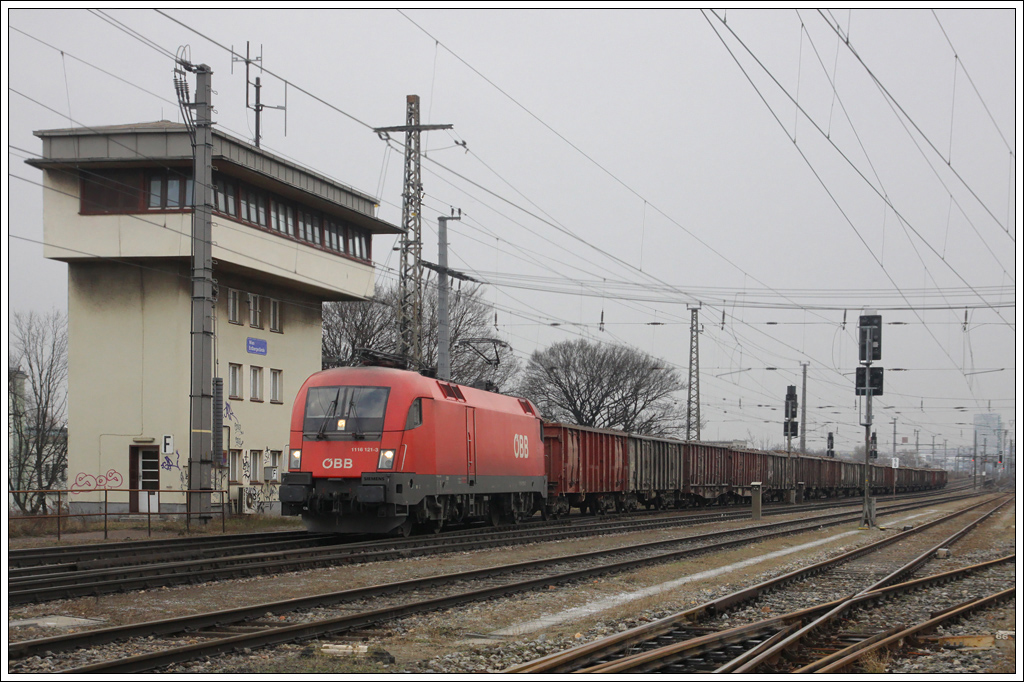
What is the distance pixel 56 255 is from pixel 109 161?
12.1ft

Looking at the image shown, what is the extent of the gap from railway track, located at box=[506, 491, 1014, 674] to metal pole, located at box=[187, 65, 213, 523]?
14123 mm

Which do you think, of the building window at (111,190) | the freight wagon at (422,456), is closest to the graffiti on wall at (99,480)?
the building window at (111,190)

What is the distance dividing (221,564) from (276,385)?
2336 centimetres

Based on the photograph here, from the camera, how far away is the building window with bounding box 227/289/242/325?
1349 inches

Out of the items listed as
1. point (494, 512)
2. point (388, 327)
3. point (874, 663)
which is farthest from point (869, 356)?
point (388, 327)

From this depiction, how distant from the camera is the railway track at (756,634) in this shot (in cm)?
820

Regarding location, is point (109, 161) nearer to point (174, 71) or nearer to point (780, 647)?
point (174, 71)

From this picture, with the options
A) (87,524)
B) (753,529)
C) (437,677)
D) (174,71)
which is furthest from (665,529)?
(437,677)

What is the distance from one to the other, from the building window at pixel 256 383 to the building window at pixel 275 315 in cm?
166

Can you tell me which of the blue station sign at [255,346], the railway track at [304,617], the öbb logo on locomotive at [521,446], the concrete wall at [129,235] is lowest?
the railway track at [304,617]

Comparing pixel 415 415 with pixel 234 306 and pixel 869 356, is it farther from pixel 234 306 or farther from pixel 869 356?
pixel 234 306

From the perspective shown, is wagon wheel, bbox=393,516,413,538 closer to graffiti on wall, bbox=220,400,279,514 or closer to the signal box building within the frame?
the signal box building

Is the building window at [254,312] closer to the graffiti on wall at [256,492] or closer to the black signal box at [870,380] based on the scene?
the graffiti on wall at [256,492]

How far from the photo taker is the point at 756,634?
986cm
